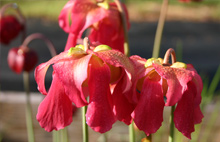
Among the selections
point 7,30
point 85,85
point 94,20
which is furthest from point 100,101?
point 7,30

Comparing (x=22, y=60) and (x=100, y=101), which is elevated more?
(x=100, y=101)

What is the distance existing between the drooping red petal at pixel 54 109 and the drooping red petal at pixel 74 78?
17mm

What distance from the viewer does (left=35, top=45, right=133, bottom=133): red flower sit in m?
0.42

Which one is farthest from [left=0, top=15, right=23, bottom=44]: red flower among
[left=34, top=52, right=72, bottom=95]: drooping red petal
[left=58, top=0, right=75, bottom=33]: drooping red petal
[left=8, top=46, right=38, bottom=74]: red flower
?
[left=34, top=52, right=72, bottom=95]: drooping red petal

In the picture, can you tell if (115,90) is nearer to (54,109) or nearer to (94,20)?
(54,109)

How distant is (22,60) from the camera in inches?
50.3

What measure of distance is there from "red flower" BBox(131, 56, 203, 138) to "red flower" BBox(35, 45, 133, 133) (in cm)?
3

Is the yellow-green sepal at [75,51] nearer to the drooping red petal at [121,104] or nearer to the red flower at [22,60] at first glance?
the drooping red petal at [121,104]

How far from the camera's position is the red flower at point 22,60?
1.28 metres

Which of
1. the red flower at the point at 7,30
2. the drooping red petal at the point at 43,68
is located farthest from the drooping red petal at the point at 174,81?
the red flower at the point at 7,30

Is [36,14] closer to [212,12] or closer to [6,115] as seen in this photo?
[212,12]

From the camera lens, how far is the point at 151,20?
6.61 meters

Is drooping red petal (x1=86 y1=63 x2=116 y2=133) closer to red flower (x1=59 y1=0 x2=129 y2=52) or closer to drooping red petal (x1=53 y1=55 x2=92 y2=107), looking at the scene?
drooping red petal (x1=53 y1=55 x2=92 y2=107)

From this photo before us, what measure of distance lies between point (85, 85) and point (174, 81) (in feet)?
0.34
